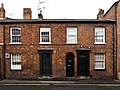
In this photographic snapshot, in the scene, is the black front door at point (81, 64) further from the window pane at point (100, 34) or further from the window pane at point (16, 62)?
the window pane at point (16, 62)

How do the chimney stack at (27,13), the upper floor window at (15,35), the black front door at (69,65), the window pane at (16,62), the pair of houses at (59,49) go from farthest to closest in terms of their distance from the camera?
the chimney stack at (27,13), the upper floor window at (15,35), the window pane at (16,62), the black front door at (69,65), the pair of houses at (59,49)

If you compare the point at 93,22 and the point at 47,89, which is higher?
the point at 93,22

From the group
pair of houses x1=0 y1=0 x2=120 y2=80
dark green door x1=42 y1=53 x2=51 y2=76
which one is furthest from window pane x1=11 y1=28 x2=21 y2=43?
dark green door x1=42 y1=53 x2=51 y2=76

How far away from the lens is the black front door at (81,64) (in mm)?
27141

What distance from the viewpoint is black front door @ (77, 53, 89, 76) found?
27141 mm

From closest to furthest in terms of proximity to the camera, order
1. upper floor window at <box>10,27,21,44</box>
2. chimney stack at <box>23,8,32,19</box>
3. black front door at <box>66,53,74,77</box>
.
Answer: black front door at <box>66,53,74,77</box>, upper floor window at <box>10,27,21,44</box>, chimney stack at <box>23,8,32,19</box>

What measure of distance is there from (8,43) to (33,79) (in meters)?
4.64

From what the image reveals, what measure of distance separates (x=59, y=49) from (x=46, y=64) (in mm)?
2089

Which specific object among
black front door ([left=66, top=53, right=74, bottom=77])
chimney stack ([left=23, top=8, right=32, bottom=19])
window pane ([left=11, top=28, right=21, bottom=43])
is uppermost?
chimney stack ([left=23, top=8, right=32, bottom=19])

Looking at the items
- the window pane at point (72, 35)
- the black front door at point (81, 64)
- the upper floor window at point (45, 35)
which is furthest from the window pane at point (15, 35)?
the black front door at point (81, 64)

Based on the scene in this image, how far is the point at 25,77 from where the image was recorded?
89.5 feet

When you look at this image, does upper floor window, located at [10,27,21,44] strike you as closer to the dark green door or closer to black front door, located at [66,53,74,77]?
the dark green door

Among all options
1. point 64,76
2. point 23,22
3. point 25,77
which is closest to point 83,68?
point 64,76

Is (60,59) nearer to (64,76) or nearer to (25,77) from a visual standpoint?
(64,76)
